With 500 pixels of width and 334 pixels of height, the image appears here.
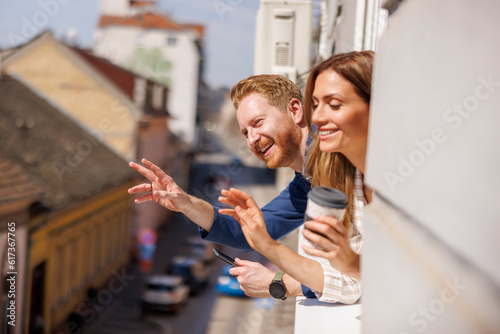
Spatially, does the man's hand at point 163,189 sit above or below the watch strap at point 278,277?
above

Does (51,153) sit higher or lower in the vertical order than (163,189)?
lower

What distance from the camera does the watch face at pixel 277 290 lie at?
262 centimetres

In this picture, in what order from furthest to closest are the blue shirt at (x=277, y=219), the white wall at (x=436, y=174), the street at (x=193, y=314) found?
the street at (x=193, y=314)
the blue shirt at (x=277, y=219)
the white wall at (x=436, y=174)

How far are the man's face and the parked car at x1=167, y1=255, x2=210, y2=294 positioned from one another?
19.2 meters

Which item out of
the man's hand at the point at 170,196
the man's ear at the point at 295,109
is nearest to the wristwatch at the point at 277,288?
the man's hand at the point at 170,196

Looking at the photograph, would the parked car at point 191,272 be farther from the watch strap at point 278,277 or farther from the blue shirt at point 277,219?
the watch strap at point 278,277

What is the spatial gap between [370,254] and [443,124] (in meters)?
0.51

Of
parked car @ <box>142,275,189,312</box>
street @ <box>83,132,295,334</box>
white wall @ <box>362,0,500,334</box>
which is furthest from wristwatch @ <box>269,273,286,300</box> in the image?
parked car @ <box>142,275,189,312</box>

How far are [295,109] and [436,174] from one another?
1.68 m

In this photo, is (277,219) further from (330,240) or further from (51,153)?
(51,153)

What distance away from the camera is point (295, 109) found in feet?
8.59

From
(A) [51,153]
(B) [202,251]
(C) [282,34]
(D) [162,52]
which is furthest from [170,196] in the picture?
(D) [162,52]

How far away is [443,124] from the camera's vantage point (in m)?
0.96

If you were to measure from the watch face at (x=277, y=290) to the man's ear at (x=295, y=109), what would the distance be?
2.43ft
